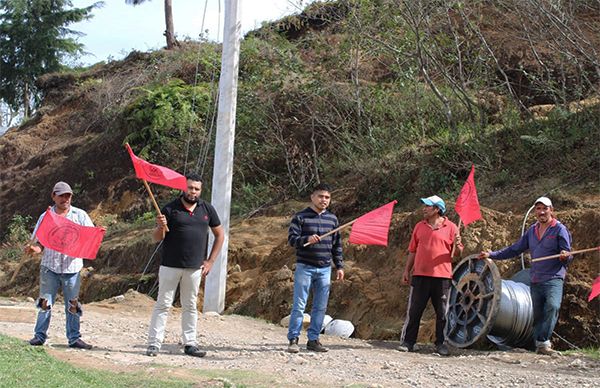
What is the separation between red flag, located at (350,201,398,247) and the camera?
11.2m

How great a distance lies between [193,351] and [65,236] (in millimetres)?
1822

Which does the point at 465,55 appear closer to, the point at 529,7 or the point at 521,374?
the point at 529,7

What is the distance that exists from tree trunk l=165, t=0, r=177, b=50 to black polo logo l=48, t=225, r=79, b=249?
2859 centimetres

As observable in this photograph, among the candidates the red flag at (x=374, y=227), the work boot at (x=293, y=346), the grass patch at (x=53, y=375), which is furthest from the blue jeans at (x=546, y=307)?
the grass patch at (x=53, y=375)

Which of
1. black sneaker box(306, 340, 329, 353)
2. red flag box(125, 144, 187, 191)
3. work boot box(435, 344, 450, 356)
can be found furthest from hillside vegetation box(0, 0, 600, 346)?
red flag box(125, 144, 187, 191)

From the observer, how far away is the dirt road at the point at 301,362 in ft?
27.5

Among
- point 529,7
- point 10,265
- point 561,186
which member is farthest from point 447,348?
point 10,265

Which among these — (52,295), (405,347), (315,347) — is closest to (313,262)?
(315,347)

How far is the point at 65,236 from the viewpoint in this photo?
9.51 m

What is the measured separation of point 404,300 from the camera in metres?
12.9

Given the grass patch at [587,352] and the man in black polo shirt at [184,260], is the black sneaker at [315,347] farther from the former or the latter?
the grass patch at [587,352]

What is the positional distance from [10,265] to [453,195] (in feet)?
49.6

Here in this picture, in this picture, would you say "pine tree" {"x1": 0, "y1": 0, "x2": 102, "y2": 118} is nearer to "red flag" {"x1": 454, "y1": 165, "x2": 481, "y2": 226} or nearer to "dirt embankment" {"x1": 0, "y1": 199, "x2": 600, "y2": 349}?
"dirt embankment" {"x1": 0, "y1": 199, "x2": 600, "y2": 349}

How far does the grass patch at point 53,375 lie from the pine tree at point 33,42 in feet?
130
